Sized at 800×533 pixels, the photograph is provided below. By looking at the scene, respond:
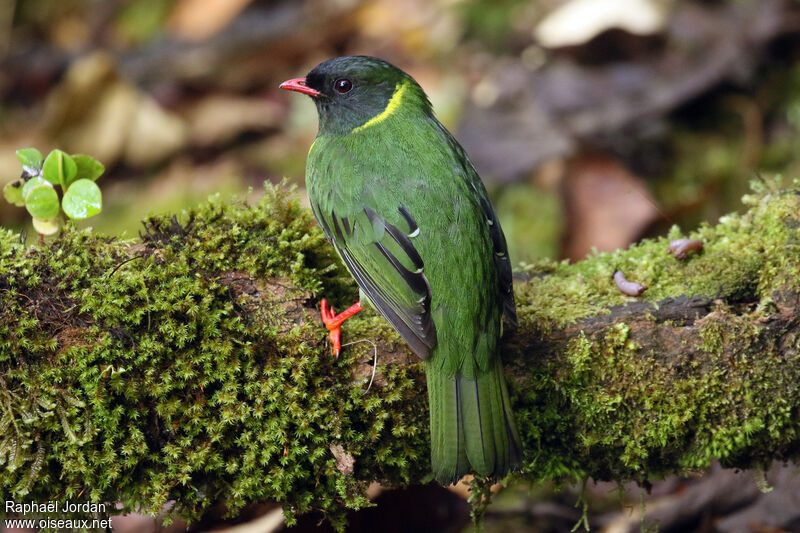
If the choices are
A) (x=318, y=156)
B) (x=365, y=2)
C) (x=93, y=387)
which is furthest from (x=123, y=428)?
(x=365, y=2)

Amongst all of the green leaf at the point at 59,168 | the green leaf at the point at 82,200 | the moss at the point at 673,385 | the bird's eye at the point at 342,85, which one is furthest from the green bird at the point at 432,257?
the green leaf at the point at 59,168

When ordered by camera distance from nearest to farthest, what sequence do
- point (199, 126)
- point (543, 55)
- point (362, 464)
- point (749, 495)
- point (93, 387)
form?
point (93, 387) → point (362, 464) → point (749, 495) → point (543, 55) → point (199, 126)

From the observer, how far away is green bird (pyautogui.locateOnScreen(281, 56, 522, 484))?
2688mm

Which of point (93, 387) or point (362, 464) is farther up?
point (93, 387)

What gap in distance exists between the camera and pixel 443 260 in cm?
295

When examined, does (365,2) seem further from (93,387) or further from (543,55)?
(93,387)

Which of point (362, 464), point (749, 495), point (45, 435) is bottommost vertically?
point (749, 495)

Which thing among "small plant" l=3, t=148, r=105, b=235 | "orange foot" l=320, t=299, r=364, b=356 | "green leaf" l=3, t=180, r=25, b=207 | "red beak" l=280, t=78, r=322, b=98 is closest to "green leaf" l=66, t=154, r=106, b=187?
"small plant" l=3, t=148, r=105, b=235

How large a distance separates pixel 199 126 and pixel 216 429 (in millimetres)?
5702

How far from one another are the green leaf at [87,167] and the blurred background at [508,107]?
5.85 feet

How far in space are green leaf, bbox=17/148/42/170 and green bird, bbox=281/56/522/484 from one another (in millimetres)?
1163

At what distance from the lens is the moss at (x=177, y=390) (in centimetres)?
259

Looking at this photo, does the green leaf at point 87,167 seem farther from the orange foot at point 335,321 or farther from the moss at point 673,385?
the moss at point 673,385

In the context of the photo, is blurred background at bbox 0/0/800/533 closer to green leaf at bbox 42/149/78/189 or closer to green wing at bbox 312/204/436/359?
green wing at bbox 312/204/436/359
